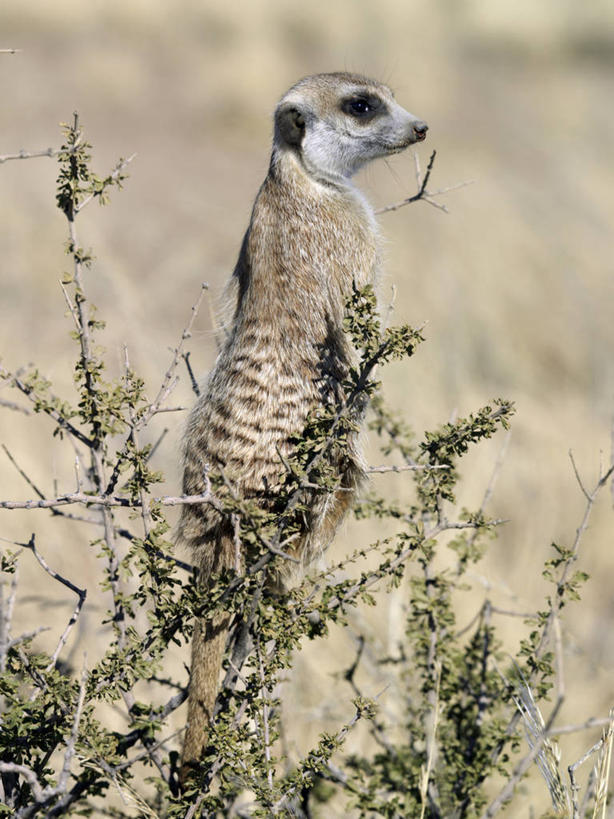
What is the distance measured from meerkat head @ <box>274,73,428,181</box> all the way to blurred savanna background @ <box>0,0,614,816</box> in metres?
0.29

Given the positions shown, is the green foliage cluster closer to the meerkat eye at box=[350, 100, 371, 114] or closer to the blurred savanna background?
the blurred savanna background

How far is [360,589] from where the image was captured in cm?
175

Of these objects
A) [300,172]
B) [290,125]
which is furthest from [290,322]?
[290,125]

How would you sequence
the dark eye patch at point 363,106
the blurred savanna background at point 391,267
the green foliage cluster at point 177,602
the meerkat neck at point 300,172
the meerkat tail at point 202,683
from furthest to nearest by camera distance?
the blurred savanna background at point 391,267, the dark eye patch at point 363,106, the meerkat neck at point 300,172, the meerkat tail at point 202,683, the green foliage cluster at point 177,602

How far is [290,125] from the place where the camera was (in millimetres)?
2479

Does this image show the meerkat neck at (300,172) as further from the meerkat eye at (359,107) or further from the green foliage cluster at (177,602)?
the green foliage cluster at (177,602)

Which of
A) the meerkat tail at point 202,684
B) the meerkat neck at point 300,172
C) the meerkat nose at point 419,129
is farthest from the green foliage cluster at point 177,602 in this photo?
the meerkat nose at point 419,129

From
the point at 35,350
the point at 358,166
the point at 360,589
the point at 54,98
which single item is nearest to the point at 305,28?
the point at 54,98

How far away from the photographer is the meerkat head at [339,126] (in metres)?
2.50

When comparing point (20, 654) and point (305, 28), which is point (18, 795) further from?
point (305, 28)

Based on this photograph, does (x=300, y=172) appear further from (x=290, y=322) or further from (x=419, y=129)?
(x=290, y=322)

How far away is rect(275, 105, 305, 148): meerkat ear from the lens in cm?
248

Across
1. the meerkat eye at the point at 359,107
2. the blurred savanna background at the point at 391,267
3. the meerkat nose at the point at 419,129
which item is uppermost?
the blurred savanna background at the point at 391,267

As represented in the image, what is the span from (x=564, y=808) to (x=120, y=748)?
0.94 meters
